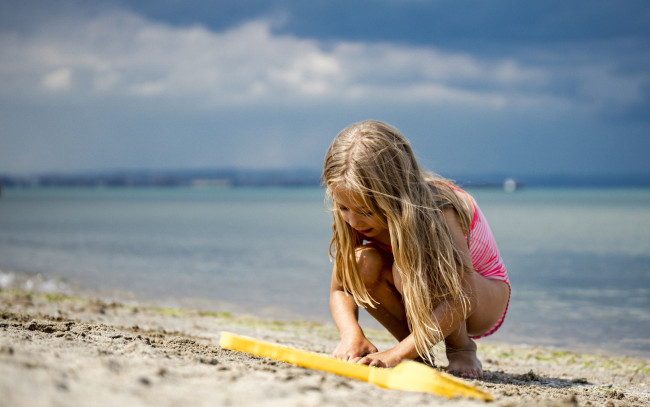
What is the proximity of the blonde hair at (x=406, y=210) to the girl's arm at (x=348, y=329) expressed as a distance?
262 millimetres

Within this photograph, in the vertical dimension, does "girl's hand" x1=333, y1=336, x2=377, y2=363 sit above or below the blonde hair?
below

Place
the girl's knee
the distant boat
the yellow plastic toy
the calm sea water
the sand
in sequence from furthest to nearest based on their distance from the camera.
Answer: the distant boat, the calm sea water, the girl's knee, the yellow plastic toy, the sand

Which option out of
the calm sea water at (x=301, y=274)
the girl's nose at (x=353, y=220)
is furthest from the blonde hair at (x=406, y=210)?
the calm sea water at (x=301, y=274)

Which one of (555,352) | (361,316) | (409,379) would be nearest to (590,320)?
(555,352)

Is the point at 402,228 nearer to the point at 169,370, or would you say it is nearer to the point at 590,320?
the point at 169,370

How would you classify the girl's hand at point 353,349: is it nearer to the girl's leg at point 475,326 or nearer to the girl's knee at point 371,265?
the girl's knee at point 371,265

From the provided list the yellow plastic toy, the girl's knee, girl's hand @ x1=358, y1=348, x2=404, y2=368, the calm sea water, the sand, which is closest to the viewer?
the sand

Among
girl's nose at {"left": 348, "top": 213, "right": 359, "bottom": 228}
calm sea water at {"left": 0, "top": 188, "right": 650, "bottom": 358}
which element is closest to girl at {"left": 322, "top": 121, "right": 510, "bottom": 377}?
girl's nose at {"left": 348, "top": 213, "right": 359, "bottom": 228}

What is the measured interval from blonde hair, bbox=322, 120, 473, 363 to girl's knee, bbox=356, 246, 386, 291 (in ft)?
0.75

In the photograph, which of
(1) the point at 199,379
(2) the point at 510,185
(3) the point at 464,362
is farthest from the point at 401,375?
(2) the point at 510,185

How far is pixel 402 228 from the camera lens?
266 cm

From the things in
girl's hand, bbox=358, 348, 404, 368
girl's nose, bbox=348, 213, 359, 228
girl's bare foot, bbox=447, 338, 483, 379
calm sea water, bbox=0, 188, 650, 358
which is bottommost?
calm sea water, bbox=0, 188, 650, 358

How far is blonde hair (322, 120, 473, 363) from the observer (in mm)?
2627

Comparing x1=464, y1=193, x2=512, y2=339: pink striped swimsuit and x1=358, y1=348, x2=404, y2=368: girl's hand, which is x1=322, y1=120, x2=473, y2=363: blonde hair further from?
x1=464, y1=193, x2=512, y2=339: pink striped swimsuit
